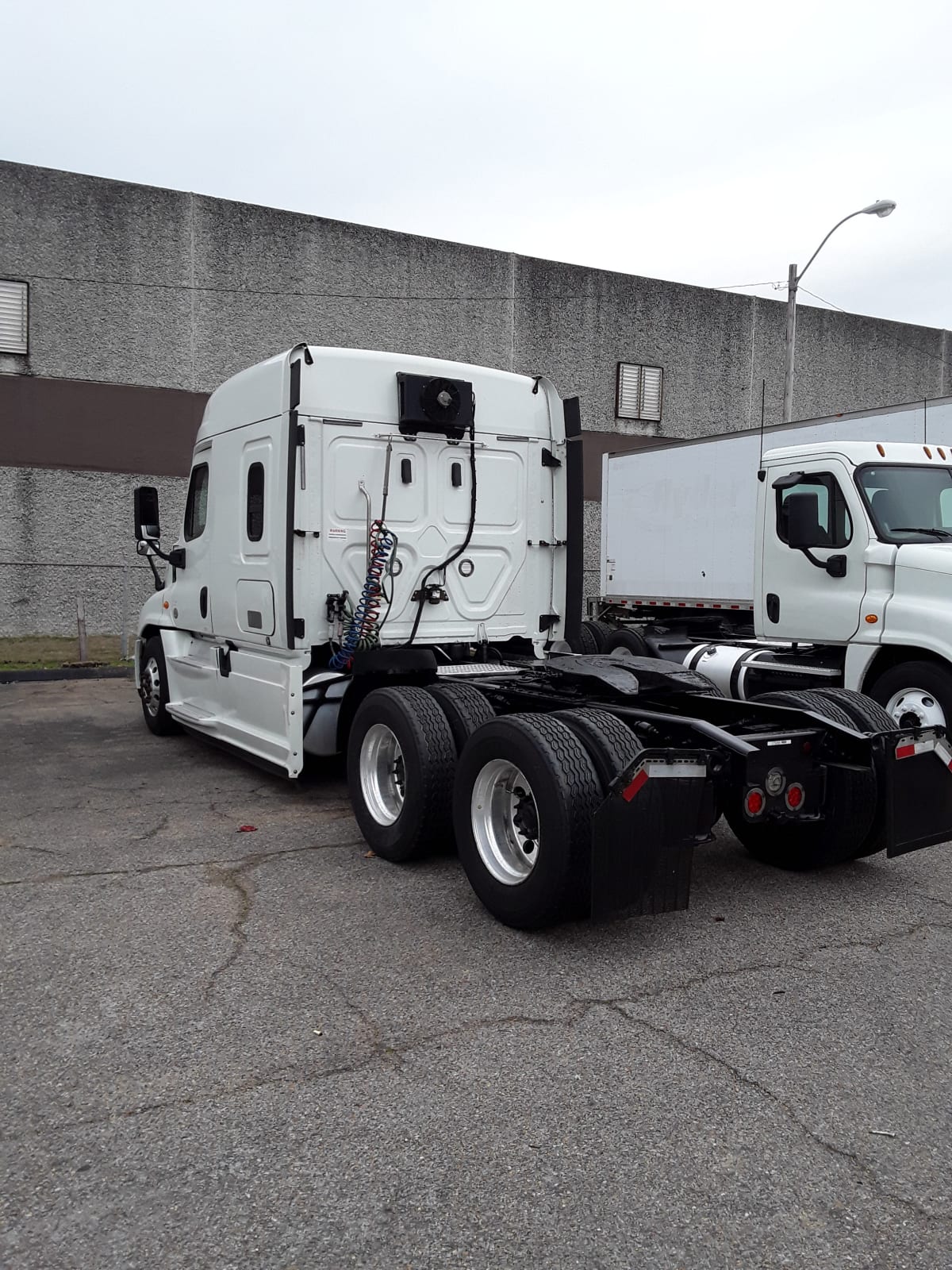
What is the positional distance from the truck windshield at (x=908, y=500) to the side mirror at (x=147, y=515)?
5.97 metres

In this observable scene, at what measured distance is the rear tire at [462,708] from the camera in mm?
5672

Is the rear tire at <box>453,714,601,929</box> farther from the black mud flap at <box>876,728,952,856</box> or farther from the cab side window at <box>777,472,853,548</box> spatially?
the cab side window at <box>777,472,853,548</box>

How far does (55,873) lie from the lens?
5.51 meters

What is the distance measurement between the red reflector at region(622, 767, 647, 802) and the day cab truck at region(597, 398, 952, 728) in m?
3.80

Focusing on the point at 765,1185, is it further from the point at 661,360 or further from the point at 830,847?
the point at 661,360

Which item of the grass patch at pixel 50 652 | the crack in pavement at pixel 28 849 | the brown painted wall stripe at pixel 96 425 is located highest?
the brown painted wall stripe at pixel 96 425

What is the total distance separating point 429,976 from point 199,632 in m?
5.09

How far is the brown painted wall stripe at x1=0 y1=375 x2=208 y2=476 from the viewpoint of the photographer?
57.5ft

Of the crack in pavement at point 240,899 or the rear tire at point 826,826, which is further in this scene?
the rear tire at point 826,826

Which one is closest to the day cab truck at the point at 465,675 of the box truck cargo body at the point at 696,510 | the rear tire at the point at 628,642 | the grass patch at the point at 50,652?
the rear tire at the point at 628,642

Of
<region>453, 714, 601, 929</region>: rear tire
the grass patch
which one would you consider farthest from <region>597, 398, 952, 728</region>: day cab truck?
the grass patch

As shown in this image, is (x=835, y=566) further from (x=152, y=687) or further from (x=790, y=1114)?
(x=152, y=687)

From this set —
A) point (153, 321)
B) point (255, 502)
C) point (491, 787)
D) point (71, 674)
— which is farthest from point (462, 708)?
point (153, 321)

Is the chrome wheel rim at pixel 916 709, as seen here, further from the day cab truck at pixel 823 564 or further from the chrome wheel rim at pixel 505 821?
the chrome wheel rim at pixel 505 821
